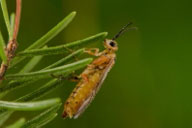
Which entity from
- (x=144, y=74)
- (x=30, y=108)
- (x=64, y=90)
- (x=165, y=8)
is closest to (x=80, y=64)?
(x=30, y=108)

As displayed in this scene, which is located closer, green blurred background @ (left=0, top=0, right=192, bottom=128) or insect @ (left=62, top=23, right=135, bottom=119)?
insect @ (left=62, top=23, right=135, bottom=119)

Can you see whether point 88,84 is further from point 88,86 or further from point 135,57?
point 135,57

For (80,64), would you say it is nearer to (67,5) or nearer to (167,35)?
(67,5)

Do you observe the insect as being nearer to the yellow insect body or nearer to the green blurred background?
the yellow insect body

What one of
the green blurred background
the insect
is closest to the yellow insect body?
the insect

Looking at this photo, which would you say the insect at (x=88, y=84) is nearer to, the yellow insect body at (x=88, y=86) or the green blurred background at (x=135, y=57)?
the yellow insect body at (x=88, y=86)

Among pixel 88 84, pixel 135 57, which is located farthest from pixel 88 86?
pixel 135 57

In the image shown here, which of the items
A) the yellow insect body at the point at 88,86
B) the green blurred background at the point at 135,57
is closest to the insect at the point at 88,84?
the yellow insect body at the point at 88,86
